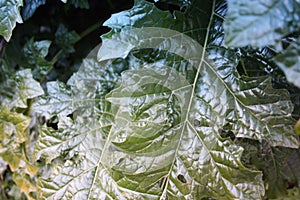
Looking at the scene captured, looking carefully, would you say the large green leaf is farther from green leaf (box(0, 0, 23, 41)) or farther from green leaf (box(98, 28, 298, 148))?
green leaf (box(0, 0, 23, 41))

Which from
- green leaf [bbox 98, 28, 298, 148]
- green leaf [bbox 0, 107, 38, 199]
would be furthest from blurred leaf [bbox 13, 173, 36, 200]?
green leaf [bbox 98, 28, 298, 148]

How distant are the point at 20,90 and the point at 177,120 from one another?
45 cm

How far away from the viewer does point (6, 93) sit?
100cm

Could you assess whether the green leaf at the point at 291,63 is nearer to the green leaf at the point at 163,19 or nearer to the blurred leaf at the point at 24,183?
the green leaf at the point at 163,19

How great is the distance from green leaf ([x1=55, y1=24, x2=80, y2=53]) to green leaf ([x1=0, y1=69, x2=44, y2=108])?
149mm

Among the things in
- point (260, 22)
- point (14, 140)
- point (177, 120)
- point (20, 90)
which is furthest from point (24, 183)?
point (260, 22)

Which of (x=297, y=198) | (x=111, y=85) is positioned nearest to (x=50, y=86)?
(x=111, y=85)

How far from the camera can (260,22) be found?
463 millimetres

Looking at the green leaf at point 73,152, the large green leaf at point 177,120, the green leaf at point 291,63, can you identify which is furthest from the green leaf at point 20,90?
the green leaf at point 291,63

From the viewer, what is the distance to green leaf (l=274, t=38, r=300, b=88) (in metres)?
0.45

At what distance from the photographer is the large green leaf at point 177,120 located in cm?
66

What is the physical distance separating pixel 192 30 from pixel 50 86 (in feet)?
1.15

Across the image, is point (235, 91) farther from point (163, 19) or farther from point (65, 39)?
point (65, 39)

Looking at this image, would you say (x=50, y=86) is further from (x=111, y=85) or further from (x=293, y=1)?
(x=293, y=1)
